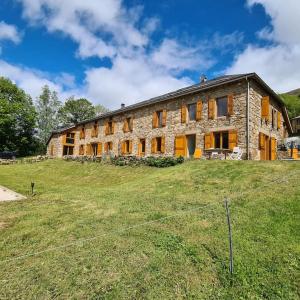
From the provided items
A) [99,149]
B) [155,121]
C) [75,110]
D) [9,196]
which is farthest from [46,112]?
[9,196]

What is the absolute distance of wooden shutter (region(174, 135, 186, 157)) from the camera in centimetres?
1886

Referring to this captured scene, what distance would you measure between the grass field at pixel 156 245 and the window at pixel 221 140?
295 inches

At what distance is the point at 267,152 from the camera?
60.7 ft

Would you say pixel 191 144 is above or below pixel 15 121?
below

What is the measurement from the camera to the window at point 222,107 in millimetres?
17141

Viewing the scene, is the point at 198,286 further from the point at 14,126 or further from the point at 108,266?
the point at 14,126

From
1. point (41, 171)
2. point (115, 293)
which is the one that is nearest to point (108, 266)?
point (115, 293)

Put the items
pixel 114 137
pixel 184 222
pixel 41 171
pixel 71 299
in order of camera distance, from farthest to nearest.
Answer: pixel 114 137 < pixel 41 171 < pixel 184 222 < pixel 71 299

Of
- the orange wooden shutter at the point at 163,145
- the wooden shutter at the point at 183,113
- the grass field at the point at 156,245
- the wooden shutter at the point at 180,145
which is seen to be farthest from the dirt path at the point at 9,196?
the wooden shutter at the point at 183,113

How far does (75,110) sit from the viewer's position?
56.6m

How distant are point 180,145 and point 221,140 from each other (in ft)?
10.7

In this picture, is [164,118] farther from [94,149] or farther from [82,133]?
[82,133]

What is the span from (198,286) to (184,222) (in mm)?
2310

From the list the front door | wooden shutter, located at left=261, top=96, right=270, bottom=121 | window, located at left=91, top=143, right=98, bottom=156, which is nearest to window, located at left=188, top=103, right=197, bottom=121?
the front door
